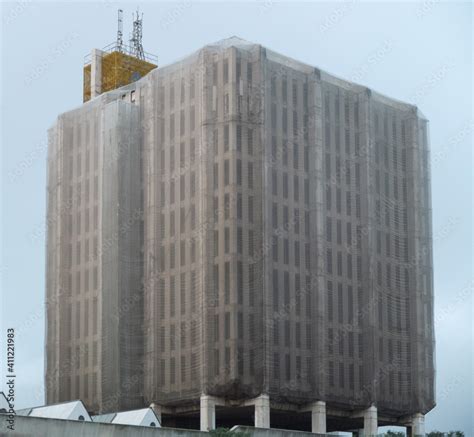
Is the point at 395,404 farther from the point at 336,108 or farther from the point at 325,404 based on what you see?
the point at 336,108

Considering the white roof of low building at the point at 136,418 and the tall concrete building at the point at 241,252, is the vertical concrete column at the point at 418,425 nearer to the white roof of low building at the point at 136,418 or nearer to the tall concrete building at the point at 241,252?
the tall concrete building at the point at 241,252

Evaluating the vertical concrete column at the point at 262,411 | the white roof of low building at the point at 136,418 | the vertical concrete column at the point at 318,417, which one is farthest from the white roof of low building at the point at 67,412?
the vertical concrete column at the point at 318,417

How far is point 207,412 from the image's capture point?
121438mm

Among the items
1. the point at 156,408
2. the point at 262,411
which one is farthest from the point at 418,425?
the point at 156,408

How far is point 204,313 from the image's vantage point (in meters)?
124

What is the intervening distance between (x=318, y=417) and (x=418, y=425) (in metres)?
17.0

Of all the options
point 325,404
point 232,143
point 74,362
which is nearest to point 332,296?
point 325,404

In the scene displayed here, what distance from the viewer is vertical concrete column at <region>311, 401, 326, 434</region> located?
12656 cm

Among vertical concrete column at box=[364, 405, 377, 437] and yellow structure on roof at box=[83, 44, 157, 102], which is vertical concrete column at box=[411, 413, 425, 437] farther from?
yellow structure on roof at box=[83, 44, 157, 102]

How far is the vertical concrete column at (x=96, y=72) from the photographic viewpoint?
501 ft

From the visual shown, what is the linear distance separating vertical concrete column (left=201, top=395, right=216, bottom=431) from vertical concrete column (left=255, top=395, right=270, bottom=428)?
424 centimetres

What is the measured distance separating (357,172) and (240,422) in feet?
100

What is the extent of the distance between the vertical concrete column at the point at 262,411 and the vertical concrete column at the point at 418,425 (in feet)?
75.9

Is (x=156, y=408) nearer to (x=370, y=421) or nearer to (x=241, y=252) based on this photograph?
(x=241, y=252)
